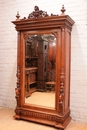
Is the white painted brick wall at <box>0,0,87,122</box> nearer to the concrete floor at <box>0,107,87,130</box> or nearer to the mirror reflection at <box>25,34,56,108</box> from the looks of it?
the concrete floor at <box>0,107,87,130</box>

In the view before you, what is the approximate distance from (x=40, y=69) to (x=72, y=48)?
0.68m

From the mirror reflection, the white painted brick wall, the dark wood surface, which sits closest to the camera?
the dark wood surface

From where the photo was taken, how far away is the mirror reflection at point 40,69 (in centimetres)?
262

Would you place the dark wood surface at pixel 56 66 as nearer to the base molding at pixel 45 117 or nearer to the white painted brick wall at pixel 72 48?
the base molding at pixel 45 117

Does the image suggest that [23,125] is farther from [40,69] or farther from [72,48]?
[72,48]

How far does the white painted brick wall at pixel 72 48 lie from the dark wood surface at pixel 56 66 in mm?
137

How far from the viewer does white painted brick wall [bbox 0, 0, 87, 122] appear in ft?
8.98

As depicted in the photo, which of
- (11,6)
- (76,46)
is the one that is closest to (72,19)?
(76,46)

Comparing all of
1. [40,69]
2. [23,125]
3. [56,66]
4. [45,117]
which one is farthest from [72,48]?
[23,125]

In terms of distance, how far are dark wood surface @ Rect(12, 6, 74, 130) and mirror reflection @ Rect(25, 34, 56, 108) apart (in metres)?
0.07

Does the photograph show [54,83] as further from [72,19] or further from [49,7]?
[49,7]

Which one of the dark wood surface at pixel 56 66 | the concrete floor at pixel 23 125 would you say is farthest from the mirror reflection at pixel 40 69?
the concrete floor at pixel 23 125

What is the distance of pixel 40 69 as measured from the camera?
9.00 feet

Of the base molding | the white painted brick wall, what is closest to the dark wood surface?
the base molding
